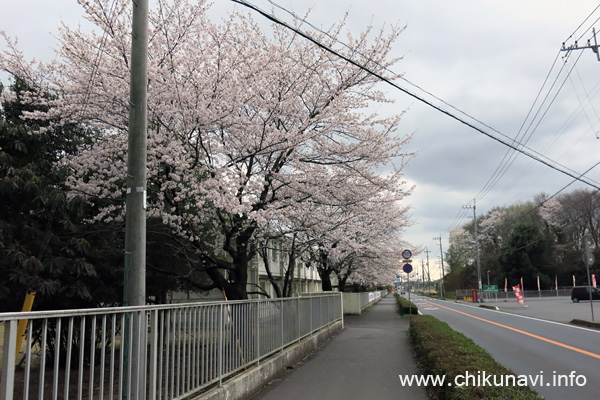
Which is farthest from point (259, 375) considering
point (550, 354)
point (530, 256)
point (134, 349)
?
point (530, 256)

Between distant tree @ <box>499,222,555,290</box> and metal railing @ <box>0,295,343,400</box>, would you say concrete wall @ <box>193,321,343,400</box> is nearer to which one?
metal railing @ <box>0,295,343,400</box>

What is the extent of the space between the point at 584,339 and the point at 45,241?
1525cm

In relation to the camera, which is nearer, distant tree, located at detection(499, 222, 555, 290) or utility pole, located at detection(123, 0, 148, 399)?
utility pole, located at detection(123, 0, 148, 399)

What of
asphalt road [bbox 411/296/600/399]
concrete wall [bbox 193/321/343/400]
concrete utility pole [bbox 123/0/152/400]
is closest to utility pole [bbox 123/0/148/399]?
concrete utility pole [bbox 123/0/152/400]

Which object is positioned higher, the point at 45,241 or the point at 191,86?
the point at 191,86

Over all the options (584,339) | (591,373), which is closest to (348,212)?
(591,373)

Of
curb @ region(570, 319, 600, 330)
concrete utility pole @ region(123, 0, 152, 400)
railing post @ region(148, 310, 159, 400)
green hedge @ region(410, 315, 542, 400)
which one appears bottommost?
curb @ region(570, 319, 600, 330)

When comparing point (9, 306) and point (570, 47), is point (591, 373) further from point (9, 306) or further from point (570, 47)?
point (9, 306)

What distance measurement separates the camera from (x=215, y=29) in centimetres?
967

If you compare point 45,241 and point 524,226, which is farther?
point 524,226

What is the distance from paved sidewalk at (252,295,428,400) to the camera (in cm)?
734

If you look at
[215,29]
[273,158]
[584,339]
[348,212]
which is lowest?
[584,339]

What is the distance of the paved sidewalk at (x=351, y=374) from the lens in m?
7.34

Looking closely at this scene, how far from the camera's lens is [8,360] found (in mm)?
3041
